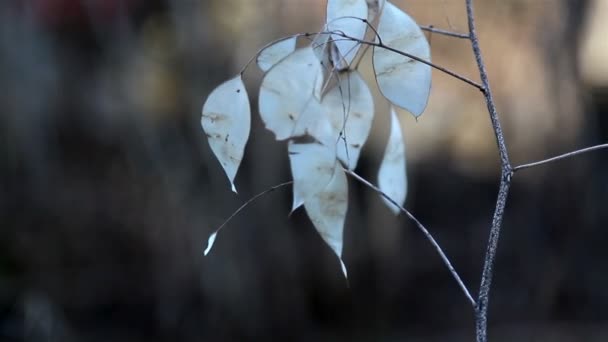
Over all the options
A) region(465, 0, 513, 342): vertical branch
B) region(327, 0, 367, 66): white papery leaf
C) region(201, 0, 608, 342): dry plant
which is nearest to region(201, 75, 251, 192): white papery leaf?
region(201, 0, 608, 342): dry plant

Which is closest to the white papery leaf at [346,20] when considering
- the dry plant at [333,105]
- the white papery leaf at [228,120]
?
the dry plant at [333,105]

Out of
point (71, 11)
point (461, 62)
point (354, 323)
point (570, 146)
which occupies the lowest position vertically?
point (354, 323)

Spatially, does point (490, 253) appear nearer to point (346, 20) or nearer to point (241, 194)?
point (346, 20)

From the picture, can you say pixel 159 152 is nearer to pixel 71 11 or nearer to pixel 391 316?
pixel 71 11

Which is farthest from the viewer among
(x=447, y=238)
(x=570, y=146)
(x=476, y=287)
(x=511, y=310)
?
(x=447, y=238)

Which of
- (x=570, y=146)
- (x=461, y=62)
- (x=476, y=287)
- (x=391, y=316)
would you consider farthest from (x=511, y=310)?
(x=461, y=62)

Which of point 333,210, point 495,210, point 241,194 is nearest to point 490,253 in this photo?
point 495,210
